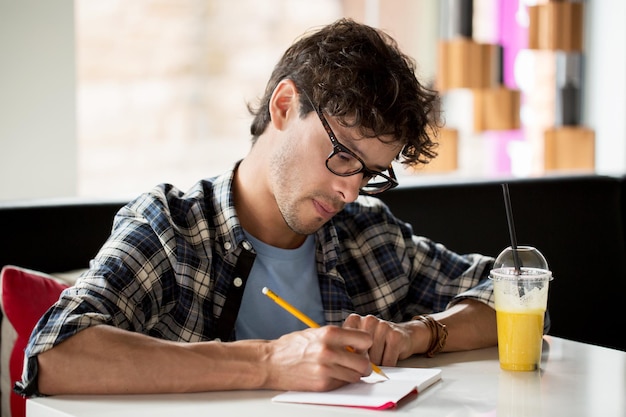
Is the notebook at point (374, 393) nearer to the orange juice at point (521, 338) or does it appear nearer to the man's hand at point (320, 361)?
the man's hand at point (320, 361)

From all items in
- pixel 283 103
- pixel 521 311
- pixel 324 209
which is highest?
pixel 283 103

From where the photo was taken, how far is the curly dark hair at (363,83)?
5.60 ft

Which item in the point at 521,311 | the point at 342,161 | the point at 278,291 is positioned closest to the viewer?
the point at 521,311

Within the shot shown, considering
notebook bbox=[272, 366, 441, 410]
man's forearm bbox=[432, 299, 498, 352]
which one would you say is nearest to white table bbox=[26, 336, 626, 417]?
notebook bbox=[272, 366, 441, 410]

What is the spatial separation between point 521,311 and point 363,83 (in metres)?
0.50

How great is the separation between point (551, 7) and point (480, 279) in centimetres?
210

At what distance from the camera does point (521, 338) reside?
5.09ft

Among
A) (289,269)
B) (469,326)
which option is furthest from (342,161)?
(469,326)

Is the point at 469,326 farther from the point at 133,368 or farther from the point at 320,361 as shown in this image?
the point at 133,368

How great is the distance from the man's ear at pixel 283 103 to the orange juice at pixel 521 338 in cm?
54

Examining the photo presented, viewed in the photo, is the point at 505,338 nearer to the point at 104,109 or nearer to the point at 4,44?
the point at 4,44

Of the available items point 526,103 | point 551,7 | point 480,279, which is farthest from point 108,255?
point 526,103

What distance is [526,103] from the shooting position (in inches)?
179

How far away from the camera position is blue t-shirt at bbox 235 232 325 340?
1.82 metres
